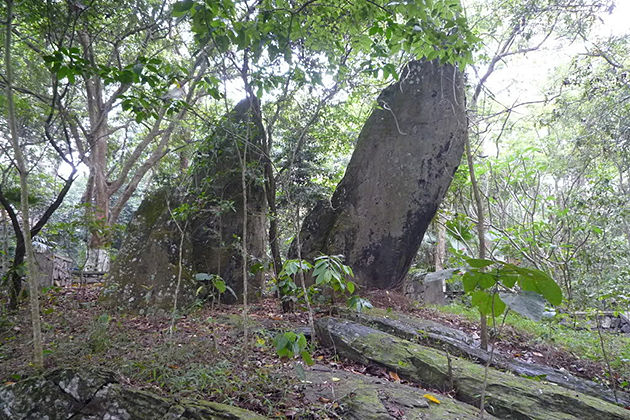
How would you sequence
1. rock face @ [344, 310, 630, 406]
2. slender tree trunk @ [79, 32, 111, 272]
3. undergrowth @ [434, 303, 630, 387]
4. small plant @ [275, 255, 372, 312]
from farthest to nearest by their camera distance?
slender tree trunk @ [79, 32, 111, 272], undergrowth @ [434, 303, 630, 387], rock face @ [344, 310, 630, 406], small plant @ [275, 255, 372, 312]

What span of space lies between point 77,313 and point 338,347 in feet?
11.0

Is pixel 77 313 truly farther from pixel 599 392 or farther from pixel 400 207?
pixel 599 392

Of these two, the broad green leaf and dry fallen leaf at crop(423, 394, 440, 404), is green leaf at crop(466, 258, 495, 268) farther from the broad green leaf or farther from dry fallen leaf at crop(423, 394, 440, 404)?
dry fallen leaf at crop(423, 394, 440, 404)

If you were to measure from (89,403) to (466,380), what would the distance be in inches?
121

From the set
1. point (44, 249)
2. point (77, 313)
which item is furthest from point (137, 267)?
point (44, 249)

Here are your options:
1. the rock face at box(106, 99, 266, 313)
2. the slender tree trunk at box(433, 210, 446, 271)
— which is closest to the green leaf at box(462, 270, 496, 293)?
the rock face at box(106, 99, 266, 313)

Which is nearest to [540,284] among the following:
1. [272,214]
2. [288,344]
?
[288,344]

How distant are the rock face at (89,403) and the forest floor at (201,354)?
19cm

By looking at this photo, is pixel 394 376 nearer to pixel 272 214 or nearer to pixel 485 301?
pixel 485 301

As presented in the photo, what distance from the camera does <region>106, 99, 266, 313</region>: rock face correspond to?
5453mm

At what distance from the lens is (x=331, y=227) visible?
7.06 meters

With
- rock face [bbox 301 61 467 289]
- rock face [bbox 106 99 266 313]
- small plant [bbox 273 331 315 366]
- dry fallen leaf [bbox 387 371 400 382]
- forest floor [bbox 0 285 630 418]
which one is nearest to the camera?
small plant [bbox 273 331 315 366]

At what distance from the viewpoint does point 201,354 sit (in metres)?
3.29

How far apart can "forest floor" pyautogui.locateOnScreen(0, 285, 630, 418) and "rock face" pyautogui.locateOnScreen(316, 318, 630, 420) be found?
181 millimetres
